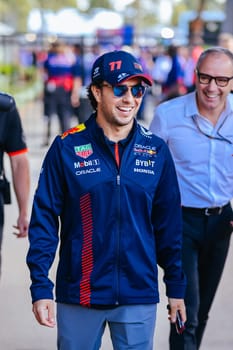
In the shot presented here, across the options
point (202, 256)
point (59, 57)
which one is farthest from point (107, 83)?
point (59, 57)

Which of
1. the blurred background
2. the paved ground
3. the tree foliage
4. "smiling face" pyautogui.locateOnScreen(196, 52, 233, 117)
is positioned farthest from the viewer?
the tree foliage

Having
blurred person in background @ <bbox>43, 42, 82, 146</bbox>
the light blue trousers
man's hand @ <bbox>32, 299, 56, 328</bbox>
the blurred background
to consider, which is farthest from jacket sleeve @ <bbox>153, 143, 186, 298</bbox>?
the blurred background

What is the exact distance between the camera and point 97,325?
3.60 meters

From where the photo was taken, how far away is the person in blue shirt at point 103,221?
353cm

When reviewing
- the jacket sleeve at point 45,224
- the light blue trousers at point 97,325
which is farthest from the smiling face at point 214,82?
the light blue trousers at point 97,325

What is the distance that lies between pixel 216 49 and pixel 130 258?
149 cm

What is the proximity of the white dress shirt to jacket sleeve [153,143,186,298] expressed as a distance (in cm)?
91

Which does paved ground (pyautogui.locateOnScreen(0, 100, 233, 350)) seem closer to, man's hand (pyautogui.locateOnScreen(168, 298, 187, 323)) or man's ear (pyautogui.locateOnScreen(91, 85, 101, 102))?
man's hand (pyautogui.locateOnScreen(168, 298, 187, 323))

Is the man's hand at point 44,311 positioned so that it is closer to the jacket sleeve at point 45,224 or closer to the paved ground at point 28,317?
the jacket sleeve at point 45,224

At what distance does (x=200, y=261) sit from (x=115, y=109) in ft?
5.13

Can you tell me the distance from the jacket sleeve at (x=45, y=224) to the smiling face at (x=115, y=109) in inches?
8.7

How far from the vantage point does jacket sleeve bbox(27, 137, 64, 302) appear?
354 cm

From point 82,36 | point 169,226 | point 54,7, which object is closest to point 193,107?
point 169,226

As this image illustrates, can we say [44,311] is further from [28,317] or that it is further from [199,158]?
[28,317]
